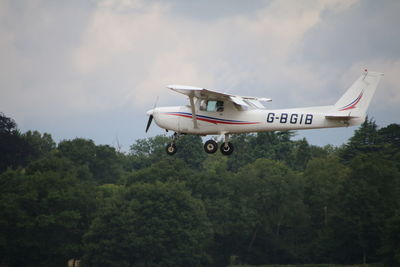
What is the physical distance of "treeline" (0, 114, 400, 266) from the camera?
257 ft

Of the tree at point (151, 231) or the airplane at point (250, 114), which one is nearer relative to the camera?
the airplane at point (250, 114)

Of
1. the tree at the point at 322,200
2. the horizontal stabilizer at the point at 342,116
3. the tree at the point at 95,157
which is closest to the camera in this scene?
the horizontal stabilizer at the point at 342,116

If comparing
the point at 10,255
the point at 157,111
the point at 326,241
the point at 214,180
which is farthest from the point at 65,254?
the point at 157,111

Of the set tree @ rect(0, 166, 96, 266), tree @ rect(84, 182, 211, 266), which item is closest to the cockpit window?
tree @ rect(84, 182, 211, 266)

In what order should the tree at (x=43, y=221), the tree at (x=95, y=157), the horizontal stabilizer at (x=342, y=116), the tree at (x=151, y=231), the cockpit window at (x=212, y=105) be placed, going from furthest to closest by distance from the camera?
the tree at (x=95, y=157), the tree at (x=43, y=221), the tree at (x=151, y=231), the cockpit window at (x=212, y=105), the horizontal stabilizer at (x=342, y=116)

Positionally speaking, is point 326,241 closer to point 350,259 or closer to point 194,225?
point 350,259

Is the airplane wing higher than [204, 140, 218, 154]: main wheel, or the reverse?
the airplane wing

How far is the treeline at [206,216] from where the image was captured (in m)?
78.4

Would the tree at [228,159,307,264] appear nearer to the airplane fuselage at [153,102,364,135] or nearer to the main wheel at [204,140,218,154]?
the main wheel at [204,140,218,154]

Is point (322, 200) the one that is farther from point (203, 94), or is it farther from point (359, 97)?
point (203, 94)

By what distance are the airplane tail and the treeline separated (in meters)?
35.9

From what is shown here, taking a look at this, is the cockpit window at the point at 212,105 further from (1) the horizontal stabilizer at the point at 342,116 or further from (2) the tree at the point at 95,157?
(2) the tree at the point at 95,157

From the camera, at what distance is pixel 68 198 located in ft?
273

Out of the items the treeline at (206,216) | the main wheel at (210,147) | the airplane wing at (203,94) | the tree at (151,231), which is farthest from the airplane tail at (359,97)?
the tree at (151,231)
